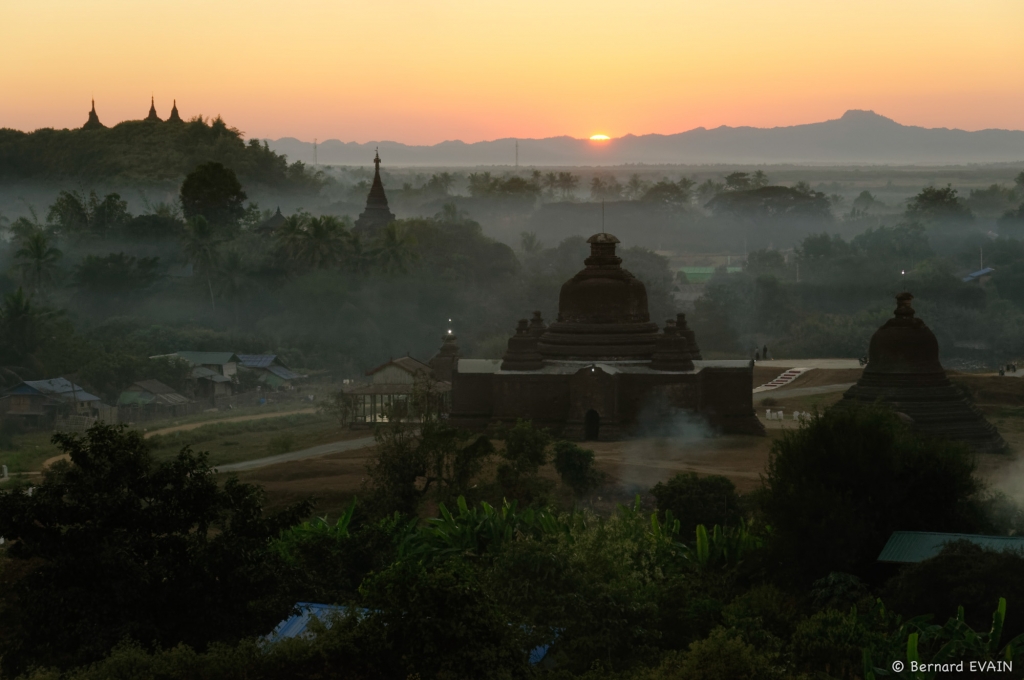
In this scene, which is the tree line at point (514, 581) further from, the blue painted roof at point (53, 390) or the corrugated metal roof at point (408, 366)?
the blue painted roof at point (53, 390)

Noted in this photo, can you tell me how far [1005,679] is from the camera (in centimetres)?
1795

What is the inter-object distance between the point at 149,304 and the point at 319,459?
49067mm

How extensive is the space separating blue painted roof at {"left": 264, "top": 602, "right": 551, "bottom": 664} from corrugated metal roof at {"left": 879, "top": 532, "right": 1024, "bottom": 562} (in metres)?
6.47

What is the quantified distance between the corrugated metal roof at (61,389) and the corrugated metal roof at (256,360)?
10367mm

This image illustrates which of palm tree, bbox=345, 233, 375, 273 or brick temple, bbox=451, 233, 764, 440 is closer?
brick temple, bbox=451, 233, 764, 440

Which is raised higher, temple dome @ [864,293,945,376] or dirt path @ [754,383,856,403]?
temple dome @ [864,293,945,376]

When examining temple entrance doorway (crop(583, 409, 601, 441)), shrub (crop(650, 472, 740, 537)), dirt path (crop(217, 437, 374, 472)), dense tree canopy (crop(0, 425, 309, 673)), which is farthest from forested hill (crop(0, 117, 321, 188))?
dense tree canopy (crop(0, 425, 309, 673))

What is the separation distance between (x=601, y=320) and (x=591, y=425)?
3.73 metres

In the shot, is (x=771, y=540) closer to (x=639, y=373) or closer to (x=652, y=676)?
(x=652, y=676)

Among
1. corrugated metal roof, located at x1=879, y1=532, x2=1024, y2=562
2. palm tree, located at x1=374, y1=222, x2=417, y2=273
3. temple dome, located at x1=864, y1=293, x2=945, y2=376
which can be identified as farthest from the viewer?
palm tree, located at x1=374, y1=222, x2=417, y2=273

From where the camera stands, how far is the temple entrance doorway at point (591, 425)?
4288cm

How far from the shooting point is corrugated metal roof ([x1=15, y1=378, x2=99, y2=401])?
2267 inches

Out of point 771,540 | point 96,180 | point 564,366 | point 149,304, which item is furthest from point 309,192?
point 771,540

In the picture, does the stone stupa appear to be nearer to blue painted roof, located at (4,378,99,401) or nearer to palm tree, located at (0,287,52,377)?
blue painted roof, located at (4,378,99,401)
